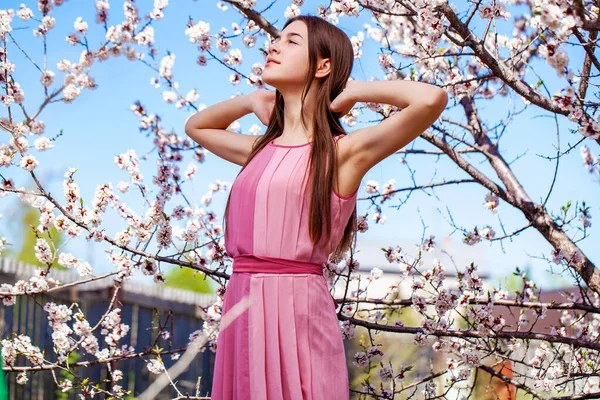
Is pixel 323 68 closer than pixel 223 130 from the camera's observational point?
Yes

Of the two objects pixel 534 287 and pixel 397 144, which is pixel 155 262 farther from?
pixel 534 287

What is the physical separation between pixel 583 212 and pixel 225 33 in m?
1.64

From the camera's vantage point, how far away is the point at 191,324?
17.4ft

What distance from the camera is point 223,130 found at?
217cm

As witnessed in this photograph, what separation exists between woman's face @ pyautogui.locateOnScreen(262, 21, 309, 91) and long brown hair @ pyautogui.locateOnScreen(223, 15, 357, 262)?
0.7 inches

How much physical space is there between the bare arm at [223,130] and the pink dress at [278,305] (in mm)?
317

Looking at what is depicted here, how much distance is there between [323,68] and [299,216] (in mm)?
421

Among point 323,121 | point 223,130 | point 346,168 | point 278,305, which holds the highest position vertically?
point 223,130

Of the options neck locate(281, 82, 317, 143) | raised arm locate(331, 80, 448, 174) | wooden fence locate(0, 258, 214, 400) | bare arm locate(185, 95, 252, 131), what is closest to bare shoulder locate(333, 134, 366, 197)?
raised arm locate(331, 80, 448, 174)

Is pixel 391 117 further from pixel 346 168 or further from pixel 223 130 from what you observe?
pixel 223 130

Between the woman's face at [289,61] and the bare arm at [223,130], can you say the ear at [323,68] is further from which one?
the bare arm at [223,130]

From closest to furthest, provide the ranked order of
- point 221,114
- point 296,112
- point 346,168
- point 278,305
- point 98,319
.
Answer: 1. point 278,305
2. point 346,168
3. point 296,112
4. point 221,114
5. point 98,319

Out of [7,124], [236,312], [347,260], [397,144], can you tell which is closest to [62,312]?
[7,124]

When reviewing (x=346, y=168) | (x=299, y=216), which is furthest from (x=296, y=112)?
(x=299, y=216)
